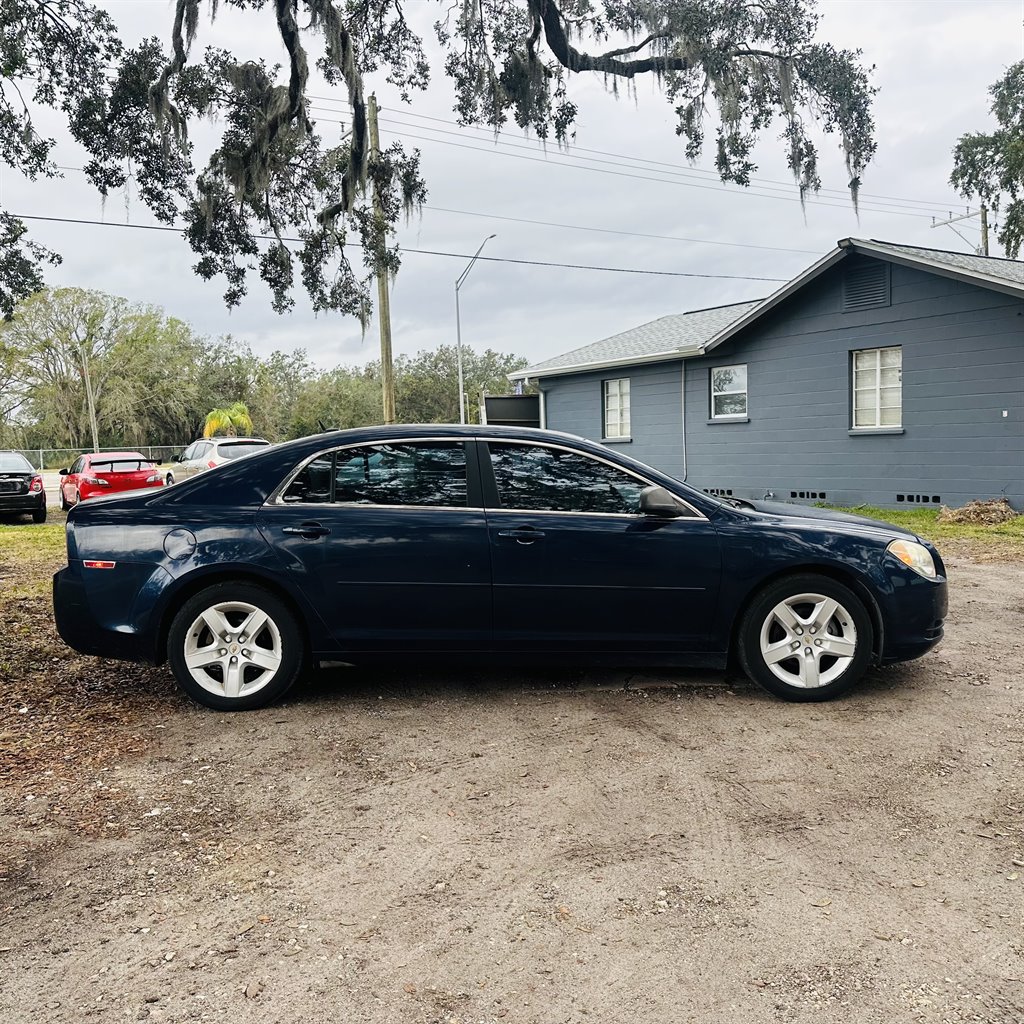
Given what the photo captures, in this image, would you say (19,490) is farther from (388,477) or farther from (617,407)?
(388,477)

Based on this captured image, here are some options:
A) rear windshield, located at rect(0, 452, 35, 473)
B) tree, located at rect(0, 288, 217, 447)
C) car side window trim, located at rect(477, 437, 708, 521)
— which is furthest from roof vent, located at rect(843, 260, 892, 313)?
tree, located at rect(0, 288, 217, 447)

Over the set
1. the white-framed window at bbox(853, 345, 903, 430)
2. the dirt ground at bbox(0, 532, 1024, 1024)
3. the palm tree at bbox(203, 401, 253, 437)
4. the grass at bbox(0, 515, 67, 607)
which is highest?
the palm tree at bbox(203, 401, 253, 437)

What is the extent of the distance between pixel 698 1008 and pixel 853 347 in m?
16.5

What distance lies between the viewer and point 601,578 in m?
5.07

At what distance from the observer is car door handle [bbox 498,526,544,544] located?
507 centimetres

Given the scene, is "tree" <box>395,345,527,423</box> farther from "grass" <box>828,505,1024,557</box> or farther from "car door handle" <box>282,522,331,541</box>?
"car door handle" <box>282,522,331,541</box>

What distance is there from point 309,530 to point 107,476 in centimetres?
1530

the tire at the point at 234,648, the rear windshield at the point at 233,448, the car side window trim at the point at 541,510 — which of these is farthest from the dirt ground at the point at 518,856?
the rear windshield at the point at 233,448

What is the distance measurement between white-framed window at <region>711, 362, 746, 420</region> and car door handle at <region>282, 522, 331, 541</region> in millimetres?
15952

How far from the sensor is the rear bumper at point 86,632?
16.4 ft

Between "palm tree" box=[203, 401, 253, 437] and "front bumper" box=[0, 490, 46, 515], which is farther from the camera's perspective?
"palm tree" box=[203, 401, 253, 437]

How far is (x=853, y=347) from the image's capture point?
672 inches

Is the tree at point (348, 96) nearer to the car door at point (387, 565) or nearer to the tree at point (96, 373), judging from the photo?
the car door at point (387, 565)

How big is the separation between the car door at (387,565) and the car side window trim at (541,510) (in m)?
0.11
